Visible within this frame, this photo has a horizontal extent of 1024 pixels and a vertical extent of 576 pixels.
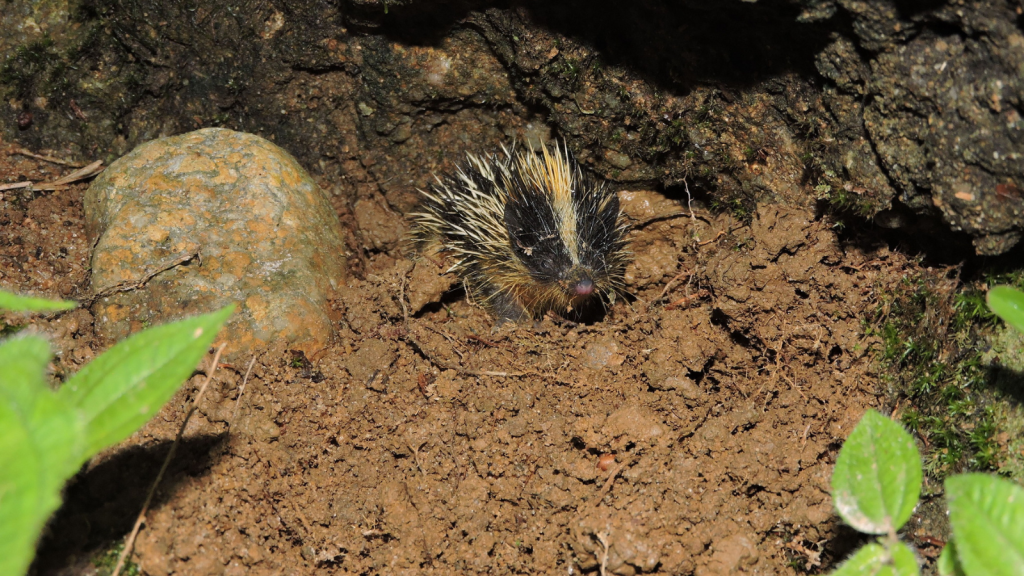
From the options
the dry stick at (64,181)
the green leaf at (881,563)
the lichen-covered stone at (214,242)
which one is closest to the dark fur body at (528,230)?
the lichen-covered stone at (214,242)

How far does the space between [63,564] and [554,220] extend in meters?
3.64

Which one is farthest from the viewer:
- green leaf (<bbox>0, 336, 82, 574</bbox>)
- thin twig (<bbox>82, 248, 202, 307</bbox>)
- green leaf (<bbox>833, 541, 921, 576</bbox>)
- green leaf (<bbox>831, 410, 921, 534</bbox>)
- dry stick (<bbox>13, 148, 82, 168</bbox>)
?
dry stick (<bbox>13, 148, 82, 168</bbox>)

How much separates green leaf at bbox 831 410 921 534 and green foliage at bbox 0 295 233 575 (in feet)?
8.38

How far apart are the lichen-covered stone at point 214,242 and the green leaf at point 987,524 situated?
3.51 metres

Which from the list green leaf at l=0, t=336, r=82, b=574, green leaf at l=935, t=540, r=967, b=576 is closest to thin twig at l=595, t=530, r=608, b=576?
green leaf at l=935, t=540, r=967, b=576

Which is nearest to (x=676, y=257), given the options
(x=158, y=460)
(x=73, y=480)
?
(x=158, y=460)

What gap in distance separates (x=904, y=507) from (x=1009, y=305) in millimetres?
965

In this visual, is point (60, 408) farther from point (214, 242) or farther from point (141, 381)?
point (214, 242)

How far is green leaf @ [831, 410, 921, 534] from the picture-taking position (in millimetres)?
2771

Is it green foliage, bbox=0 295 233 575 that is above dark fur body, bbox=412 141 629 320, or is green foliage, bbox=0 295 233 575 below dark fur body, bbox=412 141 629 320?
above

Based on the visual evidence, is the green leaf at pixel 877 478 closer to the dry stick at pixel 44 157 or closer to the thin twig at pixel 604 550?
the thin twig at pixel 604 550

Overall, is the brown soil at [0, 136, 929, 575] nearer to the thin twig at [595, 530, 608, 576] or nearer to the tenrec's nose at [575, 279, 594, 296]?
the thin twig at [595, 530, 608, 576]

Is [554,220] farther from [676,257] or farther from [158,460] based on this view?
[158,460]

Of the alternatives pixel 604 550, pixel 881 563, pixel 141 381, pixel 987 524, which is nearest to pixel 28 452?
pixel 141 381
